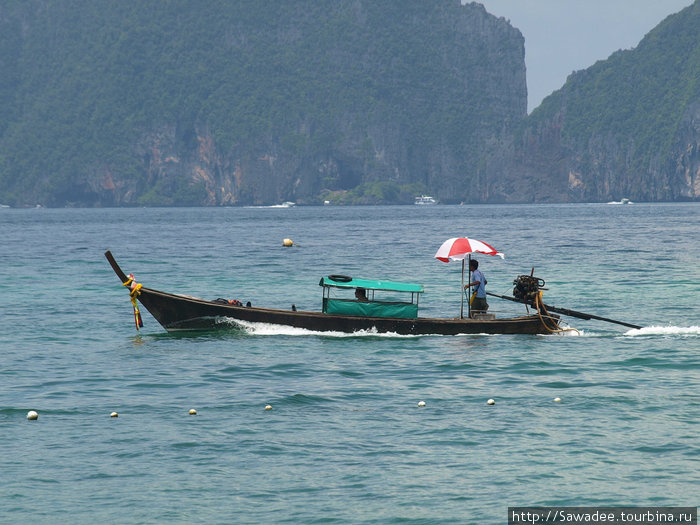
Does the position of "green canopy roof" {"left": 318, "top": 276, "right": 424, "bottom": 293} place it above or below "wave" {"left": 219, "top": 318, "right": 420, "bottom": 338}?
above

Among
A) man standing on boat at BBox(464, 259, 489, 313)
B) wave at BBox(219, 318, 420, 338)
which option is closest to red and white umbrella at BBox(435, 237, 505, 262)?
man standing on boat at BBox(464, 259, 489, 313)

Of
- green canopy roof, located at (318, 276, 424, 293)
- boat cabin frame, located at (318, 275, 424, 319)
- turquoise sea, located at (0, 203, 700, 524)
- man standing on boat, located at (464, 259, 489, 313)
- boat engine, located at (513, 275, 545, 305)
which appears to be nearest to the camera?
turquoise sea, located at (0, 203, 700, 524)

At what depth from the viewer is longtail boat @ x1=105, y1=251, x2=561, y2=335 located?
26109 millimetres

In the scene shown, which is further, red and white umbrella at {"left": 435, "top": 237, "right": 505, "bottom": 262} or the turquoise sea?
red and white umbrella at {"left": 435, "top": 237, "right": 505, "bottom": 262}

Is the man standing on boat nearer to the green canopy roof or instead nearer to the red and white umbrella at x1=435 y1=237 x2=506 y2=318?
the red and white umbrella at x1=435 y1=237 x2=506 y2=318

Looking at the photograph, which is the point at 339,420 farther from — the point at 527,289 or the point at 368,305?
the point at 527,289

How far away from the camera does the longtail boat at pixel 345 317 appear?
26109 millimetres

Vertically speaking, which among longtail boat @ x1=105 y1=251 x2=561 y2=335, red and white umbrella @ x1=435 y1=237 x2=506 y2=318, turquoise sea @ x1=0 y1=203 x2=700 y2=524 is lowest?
turquoise sea @ x1=0 y1=203 x2=700 y2=524

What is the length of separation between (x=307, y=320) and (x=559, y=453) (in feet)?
39.7

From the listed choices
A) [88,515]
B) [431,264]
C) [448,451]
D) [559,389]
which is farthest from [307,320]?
[431,264]

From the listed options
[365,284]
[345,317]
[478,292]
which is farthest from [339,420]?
[478,292]

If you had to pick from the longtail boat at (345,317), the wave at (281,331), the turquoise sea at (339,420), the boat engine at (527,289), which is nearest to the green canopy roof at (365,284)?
the longtail boat at (345,317)

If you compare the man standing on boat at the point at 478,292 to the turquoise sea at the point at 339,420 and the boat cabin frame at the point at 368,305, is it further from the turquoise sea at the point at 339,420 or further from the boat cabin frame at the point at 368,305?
the boat cabin frame at the point at 368,305

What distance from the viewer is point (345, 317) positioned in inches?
1027
